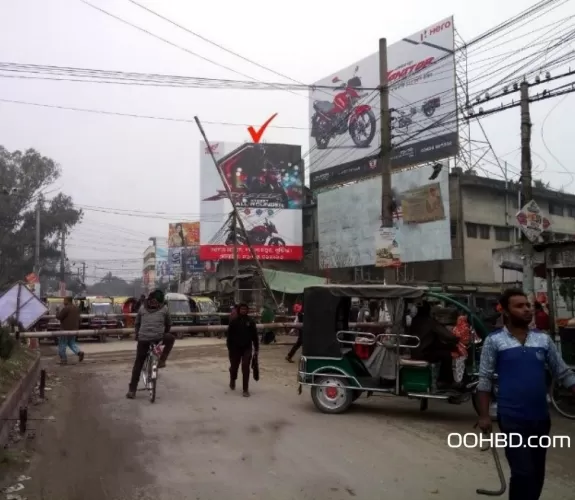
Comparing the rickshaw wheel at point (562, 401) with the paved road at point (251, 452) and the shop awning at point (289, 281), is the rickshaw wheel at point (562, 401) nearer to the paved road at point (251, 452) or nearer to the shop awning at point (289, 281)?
the paved road at point (251, 452)

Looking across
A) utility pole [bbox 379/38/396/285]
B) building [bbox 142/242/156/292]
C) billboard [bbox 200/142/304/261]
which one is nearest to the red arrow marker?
billboard [bbox 200/142/304/261]

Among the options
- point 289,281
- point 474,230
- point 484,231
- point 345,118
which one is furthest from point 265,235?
point 484,231

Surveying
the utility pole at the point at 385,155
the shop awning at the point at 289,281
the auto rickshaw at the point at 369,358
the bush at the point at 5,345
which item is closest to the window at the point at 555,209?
the shop awning at the point at 289,281

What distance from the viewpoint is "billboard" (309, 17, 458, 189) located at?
3058 centimetres

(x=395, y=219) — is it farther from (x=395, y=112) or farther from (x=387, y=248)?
(x=387, y=248)

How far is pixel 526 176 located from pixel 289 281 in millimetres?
23174

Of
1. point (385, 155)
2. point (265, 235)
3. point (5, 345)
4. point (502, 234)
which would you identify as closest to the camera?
point (5, 345)

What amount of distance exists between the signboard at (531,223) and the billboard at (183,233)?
65861 millimetres

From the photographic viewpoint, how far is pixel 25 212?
5012 cm

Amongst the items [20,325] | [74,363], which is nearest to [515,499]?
[20,325]

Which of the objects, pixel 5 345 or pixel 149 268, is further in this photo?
pixel 149 268

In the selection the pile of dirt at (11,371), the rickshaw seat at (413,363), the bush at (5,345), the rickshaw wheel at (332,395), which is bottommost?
the rickshaw wheel at (332,395)

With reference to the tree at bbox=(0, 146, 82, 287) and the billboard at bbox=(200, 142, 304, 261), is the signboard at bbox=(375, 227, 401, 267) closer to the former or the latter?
the billboard at bbox=(200, 142, 304, 261)

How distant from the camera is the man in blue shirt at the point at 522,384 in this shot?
3.79 meters
